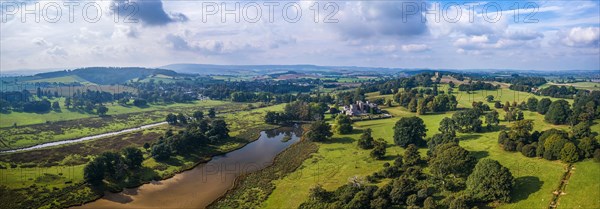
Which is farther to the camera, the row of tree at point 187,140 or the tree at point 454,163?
the row of tree at point 187,140

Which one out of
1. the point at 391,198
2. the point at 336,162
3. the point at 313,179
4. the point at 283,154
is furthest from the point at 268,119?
the point at 391,198

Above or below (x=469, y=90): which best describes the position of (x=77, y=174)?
below

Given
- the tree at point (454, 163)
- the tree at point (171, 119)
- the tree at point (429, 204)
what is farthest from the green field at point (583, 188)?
the tree at point (171, 119)

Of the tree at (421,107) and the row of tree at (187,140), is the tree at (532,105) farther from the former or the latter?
the row of tree at (187,140)

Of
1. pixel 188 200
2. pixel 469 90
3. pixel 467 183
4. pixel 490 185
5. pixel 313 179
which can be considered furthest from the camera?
pixel 469 90

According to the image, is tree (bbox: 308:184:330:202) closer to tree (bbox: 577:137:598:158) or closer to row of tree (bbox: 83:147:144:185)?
row of tree (bbox: 83:147:144:185)

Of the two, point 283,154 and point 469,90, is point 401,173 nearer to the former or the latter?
point 283,154
